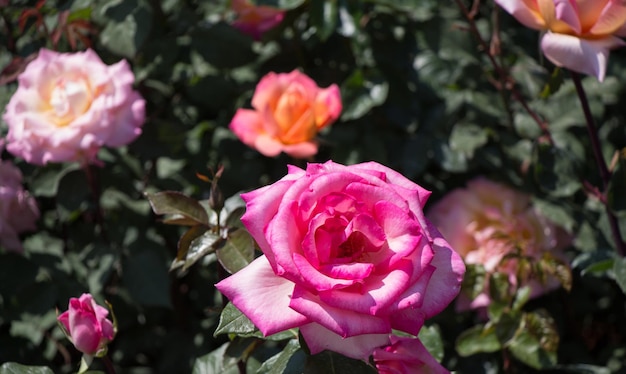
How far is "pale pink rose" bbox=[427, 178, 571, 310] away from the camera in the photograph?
1637 mm

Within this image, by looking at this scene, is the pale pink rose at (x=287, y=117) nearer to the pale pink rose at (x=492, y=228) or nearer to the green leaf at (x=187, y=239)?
the pale pink rose at (x=492, y=228)

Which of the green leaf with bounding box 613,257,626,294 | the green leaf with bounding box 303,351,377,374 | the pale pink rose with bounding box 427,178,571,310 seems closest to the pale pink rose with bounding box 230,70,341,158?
the pale pink rose with bounding box 427,178,571,310

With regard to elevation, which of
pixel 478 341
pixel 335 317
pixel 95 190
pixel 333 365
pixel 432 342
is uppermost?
pixel 335 317

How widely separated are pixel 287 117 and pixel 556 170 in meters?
0.52

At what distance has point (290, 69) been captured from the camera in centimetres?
196

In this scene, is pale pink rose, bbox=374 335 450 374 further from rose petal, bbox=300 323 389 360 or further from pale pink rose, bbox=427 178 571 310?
pale pink rose, bbox=427 178 571 310

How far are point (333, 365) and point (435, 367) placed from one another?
160 millimetres

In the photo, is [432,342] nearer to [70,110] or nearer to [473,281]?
[473,281]

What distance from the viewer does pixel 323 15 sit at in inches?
68.5

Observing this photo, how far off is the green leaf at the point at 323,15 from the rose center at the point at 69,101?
0.48m

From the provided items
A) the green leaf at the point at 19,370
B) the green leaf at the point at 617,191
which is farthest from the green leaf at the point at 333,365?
the green leaf at the point at 617,191

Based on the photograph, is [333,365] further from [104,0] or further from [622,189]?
[104,0]

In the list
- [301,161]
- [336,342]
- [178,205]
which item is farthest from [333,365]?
[301,161]

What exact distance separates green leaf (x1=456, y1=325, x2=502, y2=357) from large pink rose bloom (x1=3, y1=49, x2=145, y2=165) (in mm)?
721
